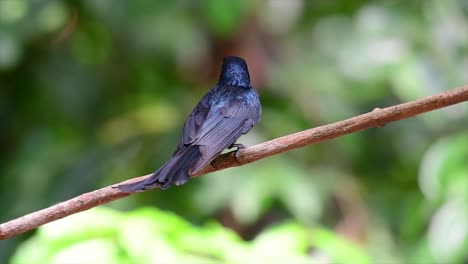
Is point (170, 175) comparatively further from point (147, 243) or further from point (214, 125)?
point (147, 243)

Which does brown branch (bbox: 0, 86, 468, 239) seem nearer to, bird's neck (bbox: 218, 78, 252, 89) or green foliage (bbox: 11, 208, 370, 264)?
bird's neck (bbox: 218, 78, 252, 89)

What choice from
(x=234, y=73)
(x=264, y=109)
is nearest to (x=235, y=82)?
(x=234, y=73)

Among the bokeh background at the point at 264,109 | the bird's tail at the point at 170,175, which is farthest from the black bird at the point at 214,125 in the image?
the bokeh background at the point at 264,109

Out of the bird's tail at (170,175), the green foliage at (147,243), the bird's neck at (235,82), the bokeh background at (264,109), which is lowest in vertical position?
the bird's tail at (170,175)

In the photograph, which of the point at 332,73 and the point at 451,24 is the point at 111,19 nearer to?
the point at 332,73

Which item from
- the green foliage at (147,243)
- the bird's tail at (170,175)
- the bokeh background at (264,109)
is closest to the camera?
the bird's tail at (170,175)

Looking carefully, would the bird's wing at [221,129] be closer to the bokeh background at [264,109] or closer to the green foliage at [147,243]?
the green foliage at [147,243]
